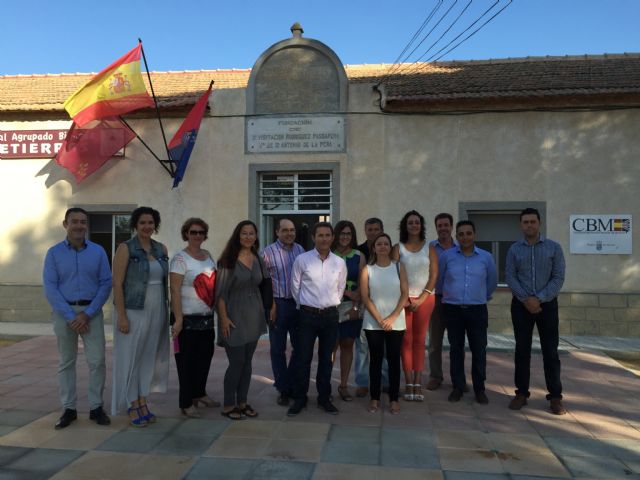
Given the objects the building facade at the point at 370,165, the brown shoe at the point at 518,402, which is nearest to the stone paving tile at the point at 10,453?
the brown shoe at the point at 518,402

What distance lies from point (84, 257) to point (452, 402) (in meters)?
3.64

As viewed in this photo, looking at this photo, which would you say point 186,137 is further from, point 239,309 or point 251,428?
point 251,428

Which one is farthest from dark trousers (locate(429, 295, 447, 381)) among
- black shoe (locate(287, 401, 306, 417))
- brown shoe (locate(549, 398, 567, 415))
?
black shoe (locate(287, 401, 306, 417))

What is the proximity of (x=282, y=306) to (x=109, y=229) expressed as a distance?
6.80 meters

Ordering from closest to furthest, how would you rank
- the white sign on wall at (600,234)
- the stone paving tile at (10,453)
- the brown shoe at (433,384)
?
the stone paving tile at (10,453), the brown shoe at (433,384), the white sign on wall at (600,234)

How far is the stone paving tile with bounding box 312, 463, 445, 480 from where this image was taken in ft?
10.8

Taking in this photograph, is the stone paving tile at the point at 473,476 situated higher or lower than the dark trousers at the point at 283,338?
lower

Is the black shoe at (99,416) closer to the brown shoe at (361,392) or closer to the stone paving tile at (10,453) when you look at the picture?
the stone paving tile at (10,453)

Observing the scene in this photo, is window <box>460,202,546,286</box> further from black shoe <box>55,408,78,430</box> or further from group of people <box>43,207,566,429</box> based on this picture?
black shoe <box>55,408,78,430</box>

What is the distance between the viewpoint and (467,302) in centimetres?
491

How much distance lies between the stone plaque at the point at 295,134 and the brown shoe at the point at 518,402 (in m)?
5.84

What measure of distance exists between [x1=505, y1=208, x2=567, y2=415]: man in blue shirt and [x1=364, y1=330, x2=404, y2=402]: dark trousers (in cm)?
116

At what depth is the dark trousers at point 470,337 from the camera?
4.90 meters

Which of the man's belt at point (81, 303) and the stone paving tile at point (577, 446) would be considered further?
the man's belt at point (81, 303)
